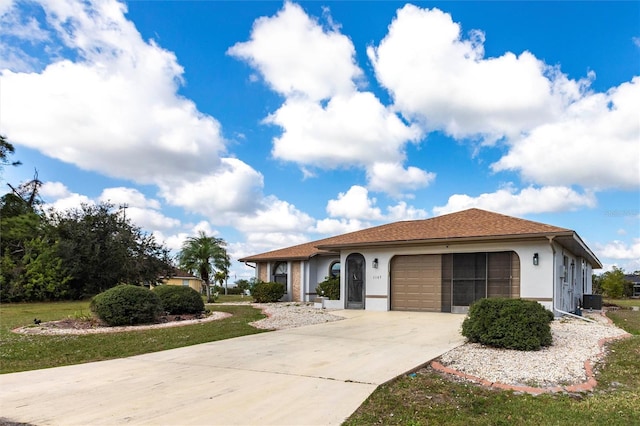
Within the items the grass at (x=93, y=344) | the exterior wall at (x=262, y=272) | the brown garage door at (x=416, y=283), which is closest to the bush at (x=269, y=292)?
the exterior wall at (x=262, y=272)

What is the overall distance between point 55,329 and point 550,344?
38.7 feet

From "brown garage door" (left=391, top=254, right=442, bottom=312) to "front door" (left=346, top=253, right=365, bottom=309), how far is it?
1290 millimetres

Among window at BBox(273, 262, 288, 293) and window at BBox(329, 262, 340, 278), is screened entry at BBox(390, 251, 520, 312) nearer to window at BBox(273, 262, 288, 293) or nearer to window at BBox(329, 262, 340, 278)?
window at BBox(329, 262, 340, 278)

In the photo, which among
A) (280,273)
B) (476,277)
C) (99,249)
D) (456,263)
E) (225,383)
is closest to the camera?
(225,383)

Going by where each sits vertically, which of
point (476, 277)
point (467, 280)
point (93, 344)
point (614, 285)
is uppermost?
point (476, 277)

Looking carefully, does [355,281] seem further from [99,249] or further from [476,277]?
[99,249]

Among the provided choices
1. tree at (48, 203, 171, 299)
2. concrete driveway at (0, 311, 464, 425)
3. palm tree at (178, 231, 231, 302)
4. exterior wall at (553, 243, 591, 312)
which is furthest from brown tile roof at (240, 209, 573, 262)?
tree at (48, 203, 171, 299)

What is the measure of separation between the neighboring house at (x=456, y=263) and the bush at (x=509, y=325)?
5220 mm

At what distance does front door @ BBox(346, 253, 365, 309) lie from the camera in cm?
1742

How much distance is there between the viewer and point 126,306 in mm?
12141

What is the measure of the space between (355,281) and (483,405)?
1259 centimetres

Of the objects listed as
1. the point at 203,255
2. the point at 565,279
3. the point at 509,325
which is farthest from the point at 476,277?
the point at 203,255

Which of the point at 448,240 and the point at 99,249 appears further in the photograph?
the point at 99,249

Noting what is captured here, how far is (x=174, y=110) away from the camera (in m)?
14.9
